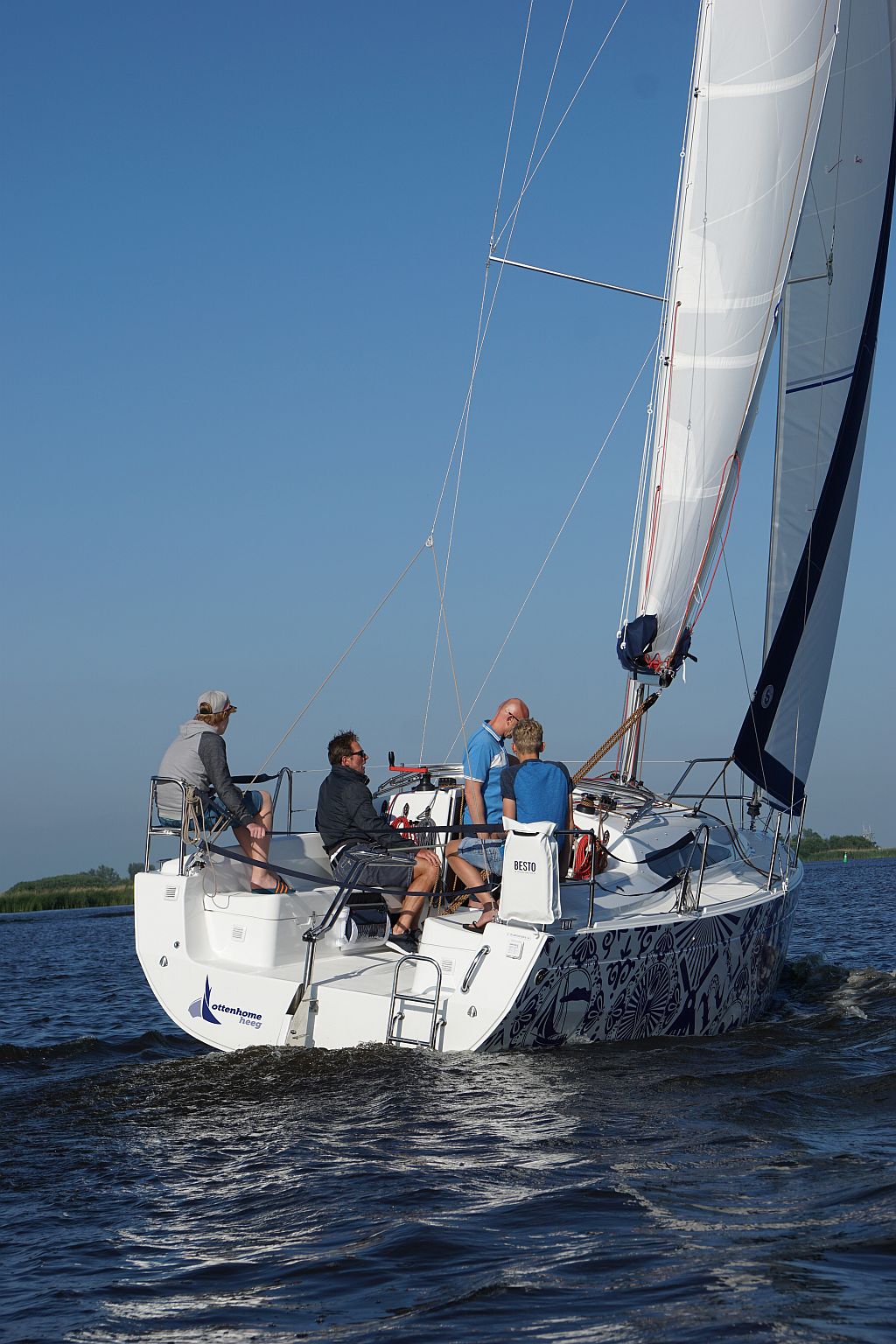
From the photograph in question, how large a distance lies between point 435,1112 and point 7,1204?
1.92 metres

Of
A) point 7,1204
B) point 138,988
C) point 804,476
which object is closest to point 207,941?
point 7,1204

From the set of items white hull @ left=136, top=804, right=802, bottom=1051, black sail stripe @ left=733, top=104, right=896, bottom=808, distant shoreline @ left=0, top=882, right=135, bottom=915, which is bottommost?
distant shoreline @ left=0, top=882, right=135, bottom=915

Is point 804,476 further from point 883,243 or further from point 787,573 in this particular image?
point 883,243

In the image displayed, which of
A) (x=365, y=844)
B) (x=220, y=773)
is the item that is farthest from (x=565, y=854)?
(x=220, y=773)

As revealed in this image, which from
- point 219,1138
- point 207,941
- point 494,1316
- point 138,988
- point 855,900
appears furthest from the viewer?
point 855,900

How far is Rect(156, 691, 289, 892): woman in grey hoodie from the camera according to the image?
7.62m

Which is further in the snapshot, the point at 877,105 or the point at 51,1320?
the point at 877,105

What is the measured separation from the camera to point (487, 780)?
327 inches

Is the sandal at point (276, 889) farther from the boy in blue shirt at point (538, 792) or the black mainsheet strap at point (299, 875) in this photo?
the boy in blue shirt at point (538, 792)

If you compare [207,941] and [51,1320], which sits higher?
[207,941]

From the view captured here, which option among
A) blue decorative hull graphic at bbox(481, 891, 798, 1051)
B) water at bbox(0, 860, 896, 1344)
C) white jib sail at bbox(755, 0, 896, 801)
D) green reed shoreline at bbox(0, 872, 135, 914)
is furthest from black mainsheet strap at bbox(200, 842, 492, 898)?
green reed shoreline at bbox(0, 872, 135, 914)

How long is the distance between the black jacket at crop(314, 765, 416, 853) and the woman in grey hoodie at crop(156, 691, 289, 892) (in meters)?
0.42

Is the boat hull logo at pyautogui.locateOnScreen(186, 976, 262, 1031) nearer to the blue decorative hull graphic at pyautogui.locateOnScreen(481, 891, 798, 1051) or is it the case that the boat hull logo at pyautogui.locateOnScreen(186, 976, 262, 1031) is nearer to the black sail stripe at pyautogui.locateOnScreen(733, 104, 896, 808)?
the blue decorative hull graphic at pyautogui.locateOnScreen(481, 891, 798, 1051)

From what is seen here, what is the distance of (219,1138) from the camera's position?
569cm
